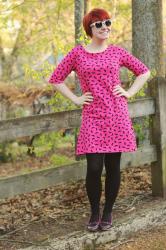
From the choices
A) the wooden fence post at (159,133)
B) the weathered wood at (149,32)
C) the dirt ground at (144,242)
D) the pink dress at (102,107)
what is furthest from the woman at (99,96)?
the weathered wood at (149,32)

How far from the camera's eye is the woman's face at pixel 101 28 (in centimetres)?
423

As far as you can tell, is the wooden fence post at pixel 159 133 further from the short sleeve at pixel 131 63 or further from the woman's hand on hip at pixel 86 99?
the woman's hand on hip at pixel 86 99

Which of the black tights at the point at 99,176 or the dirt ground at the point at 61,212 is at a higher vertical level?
the black tights at the point at 99,176

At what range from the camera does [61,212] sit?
17.2 ft

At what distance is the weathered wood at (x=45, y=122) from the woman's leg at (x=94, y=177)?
57 centimetres

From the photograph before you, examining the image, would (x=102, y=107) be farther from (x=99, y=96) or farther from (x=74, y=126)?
(x=74, y=126)

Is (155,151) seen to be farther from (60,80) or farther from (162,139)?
(60,80)

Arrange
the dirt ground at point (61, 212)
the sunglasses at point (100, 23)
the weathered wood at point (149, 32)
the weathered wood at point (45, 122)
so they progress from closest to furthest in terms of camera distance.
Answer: the sunglasses at point (100, 23) < the weathered wood at point (45, 122) < the dirt ground at point (61, 212) < the weathered wood at point (149, 32)

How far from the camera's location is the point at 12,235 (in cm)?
460

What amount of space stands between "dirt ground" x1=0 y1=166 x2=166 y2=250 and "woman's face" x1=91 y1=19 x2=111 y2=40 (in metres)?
1.73

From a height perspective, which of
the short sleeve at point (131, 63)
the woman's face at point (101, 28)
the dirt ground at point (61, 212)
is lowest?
the dirt ground at point (61, 212)

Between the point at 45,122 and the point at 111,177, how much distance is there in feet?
2.58

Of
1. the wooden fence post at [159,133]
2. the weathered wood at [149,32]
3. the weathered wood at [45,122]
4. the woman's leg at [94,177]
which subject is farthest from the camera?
the weathered wood at [149,32]

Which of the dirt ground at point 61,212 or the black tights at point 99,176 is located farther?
the dirt ground at point 61,212
